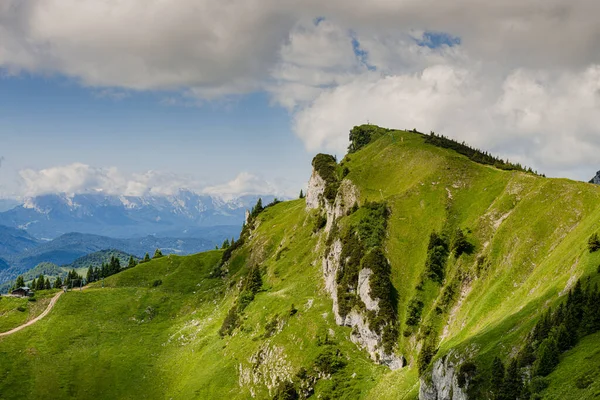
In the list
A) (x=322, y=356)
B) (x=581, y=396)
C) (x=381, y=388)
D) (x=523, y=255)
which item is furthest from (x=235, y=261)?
(x=581, y=396)

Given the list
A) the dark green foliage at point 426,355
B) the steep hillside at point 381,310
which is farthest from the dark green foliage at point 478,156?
the dark green foliage at point 426,355

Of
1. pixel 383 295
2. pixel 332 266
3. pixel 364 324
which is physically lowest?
pixel 364 324

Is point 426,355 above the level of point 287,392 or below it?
above

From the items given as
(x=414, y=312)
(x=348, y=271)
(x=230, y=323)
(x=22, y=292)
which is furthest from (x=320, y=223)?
(x=22, y=292)

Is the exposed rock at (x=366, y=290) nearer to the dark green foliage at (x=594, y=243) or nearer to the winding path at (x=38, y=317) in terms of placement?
the dark green foliage at (x=594, y=243)

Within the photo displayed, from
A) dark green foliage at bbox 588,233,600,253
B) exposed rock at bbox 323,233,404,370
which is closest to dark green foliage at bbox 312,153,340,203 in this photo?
exposed rock at bbox 323,233,404,370

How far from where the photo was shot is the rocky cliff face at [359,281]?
9944 centimetres

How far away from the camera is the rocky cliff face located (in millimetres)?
99438

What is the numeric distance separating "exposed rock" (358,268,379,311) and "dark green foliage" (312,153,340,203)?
2146 inches

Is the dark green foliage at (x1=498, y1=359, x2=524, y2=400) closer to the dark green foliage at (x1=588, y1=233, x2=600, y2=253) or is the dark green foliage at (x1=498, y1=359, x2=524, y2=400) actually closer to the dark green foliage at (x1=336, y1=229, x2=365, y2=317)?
the dark green foliage at (x1=588, y1=233, x2=600, y2=253)

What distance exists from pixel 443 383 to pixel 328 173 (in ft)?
410

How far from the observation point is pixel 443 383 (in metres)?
67.0

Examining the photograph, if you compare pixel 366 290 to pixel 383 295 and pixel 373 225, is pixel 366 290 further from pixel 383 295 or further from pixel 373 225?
pixel 373 225

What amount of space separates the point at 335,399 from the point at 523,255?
1951 inches
